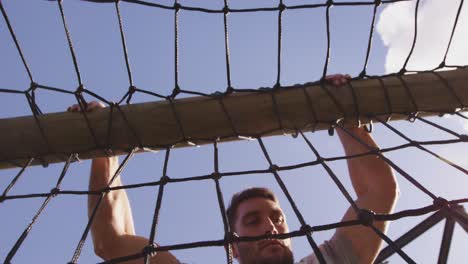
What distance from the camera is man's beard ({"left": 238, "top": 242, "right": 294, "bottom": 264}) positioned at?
68.8 inches

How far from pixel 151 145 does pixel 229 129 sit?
25cm

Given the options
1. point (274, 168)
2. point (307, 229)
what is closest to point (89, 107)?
point (274, 168)

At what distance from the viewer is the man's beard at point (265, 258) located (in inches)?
68.8

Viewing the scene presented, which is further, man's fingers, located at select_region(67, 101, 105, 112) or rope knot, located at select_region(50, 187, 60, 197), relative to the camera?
man's fingers, located at select_region(67, 101, 105, 112)

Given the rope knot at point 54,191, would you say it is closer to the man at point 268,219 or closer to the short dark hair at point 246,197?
the man at point 268,219

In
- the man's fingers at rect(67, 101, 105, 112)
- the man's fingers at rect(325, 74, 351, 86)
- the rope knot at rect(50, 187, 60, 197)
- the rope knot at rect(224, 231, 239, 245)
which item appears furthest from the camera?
the man's fingers at rect(325, 74, 351, 86)

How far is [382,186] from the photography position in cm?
206

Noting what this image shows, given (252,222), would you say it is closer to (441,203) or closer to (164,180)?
(164,180)

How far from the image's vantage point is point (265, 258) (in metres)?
1.75

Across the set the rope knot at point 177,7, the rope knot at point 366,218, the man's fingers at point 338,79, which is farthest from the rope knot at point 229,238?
the rope knot at point 177,7

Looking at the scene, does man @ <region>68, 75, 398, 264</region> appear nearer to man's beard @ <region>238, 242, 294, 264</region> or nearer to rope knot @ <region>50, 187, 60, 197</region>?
man's beard @ <region>238, 242, 294, 264</region>

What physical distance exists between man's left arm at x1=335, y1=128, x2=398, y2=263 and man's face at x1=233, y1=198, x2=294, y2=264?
0.21m

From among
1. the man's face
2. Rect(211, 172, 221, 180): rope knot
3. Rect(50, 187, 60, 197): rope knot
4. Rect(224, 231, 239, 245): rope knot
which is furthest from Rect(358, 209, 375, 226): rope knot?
Rect(50, 187, 60, 197): rope knot

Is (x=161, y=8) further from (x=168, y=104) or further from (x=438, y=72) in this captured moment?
(x=438, y=72)
